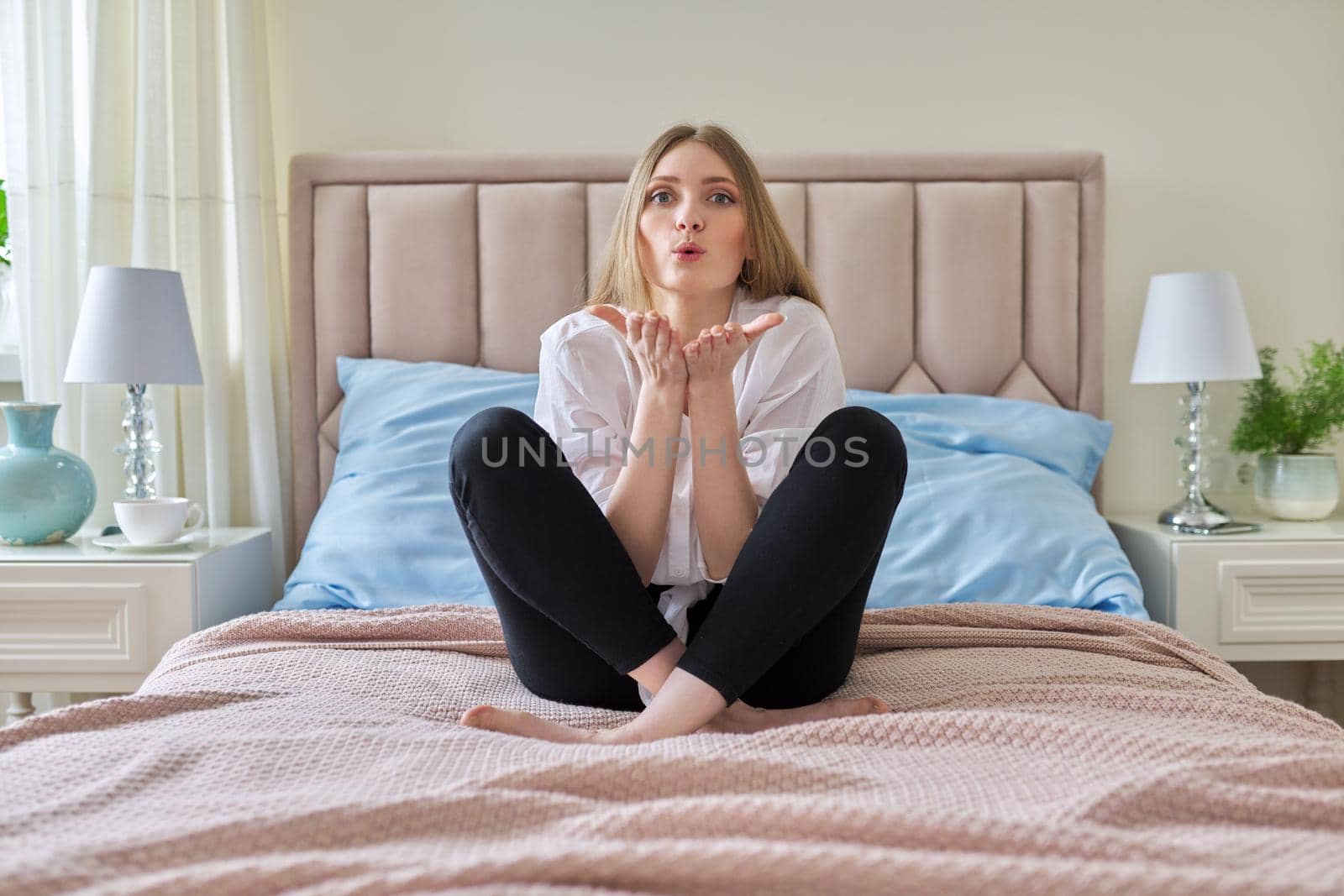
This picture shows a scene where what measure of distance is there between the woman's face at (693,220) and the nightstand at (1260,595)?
106 centimetres

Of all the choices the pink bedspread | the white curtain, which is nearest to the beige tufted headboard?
the white curtain

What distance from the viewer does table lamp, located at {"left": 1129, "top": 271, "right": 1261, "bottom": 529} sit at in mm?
2031

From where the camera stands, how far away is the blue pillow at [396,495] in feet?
5.74

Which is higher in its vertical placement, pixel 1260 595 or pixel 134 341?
pixel 134 341

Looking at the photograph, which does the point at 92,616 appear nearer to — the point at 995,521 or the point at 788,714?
the point at 788,714

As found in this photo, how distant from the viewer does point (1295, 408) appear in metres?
2.19

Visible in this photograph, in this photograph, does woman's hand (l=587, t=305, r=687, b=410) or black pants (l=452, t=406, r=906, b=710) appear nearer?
black pants (l=452, t=406, r=906, b=710)

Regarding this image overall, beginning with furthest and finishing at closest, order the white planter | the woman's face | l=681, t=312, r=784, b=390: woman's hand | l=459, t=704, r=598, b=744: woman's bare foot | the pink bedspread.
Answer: the white planter < the woman's face < l=681, t=312, r=784, b=390: woman's hand < l=459, t=704, r=598, b=744: woman's bare foot < the pink bedspread

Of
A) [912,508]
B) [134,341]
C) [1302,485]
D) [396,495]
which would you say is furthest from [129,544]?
[1302,485]

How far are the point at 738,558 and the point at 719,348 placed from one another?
258 mm

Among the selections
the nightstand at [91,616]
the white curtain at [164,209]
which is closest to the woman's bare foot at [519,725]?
the nightstand at [91,616]

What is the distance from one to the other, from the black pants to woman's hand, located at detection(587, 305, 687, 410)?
155 millimetres

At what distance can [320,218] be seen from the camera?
221 centimetres

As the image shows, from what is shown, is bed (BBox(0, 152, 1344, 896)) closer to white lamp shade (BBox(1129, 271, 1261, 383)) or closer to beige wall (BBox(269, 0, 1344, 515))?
white lamp shade (BBox(1129, 271, 1261, 383))
